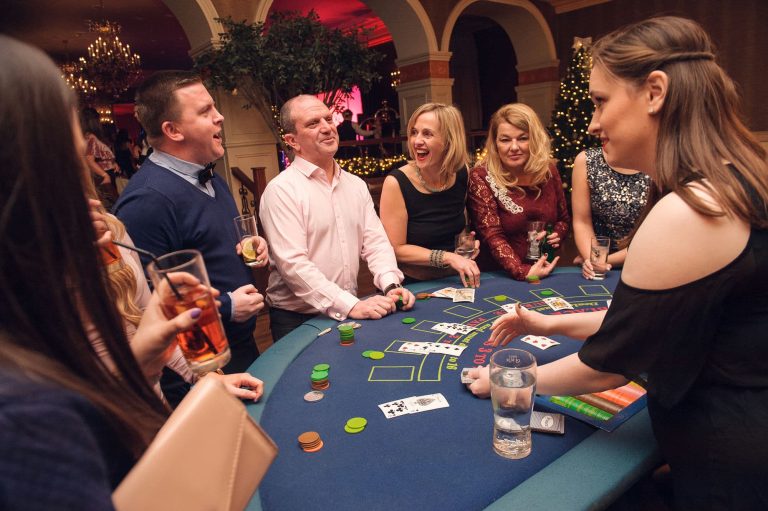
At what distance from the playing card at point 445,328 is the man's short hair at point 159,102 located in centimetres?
138

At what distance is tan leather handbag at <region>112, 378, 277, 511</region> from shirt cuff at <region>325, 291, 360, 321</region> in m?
1.34

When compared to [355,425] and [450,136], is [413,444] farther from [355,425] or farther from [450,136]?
[450,136]

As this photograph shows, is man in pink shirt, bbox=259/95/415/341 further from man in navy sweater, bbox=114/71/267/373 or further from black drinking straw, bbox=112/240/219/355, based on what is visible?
black drinking straw, bbox=112/240/219/355

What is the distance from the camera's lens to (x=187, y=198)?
2.01m

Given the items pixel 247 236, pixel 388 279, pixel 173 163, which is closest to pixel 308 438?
pixel 247 236

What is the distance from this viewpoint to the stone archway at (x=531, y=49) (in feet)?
29.1

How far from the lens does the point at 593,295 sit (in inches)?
85.7

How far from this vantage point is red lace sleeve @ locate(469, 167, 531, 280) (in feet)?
8.63

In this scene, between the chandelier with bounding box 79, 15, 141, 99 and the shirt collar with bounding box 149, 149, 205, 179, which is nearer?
the shirt collar with bounding box 149, 149, 205, 179

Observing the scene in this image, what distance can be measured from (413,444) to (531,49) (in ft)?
31.1

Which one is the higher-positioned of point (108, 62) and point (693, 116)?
point (108, 62)

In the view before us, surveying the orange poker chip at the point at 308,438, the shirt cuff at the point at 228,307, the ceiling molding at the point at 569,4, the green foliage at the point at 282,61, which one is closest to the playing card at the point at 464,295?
the shirt cuff at the point at 228,307

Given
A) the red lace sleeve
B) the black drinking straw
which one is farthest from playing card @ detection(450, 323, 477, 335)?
the black drinking straw

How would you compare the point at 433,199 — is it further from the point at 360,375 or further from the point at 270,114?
the point at 270,114
